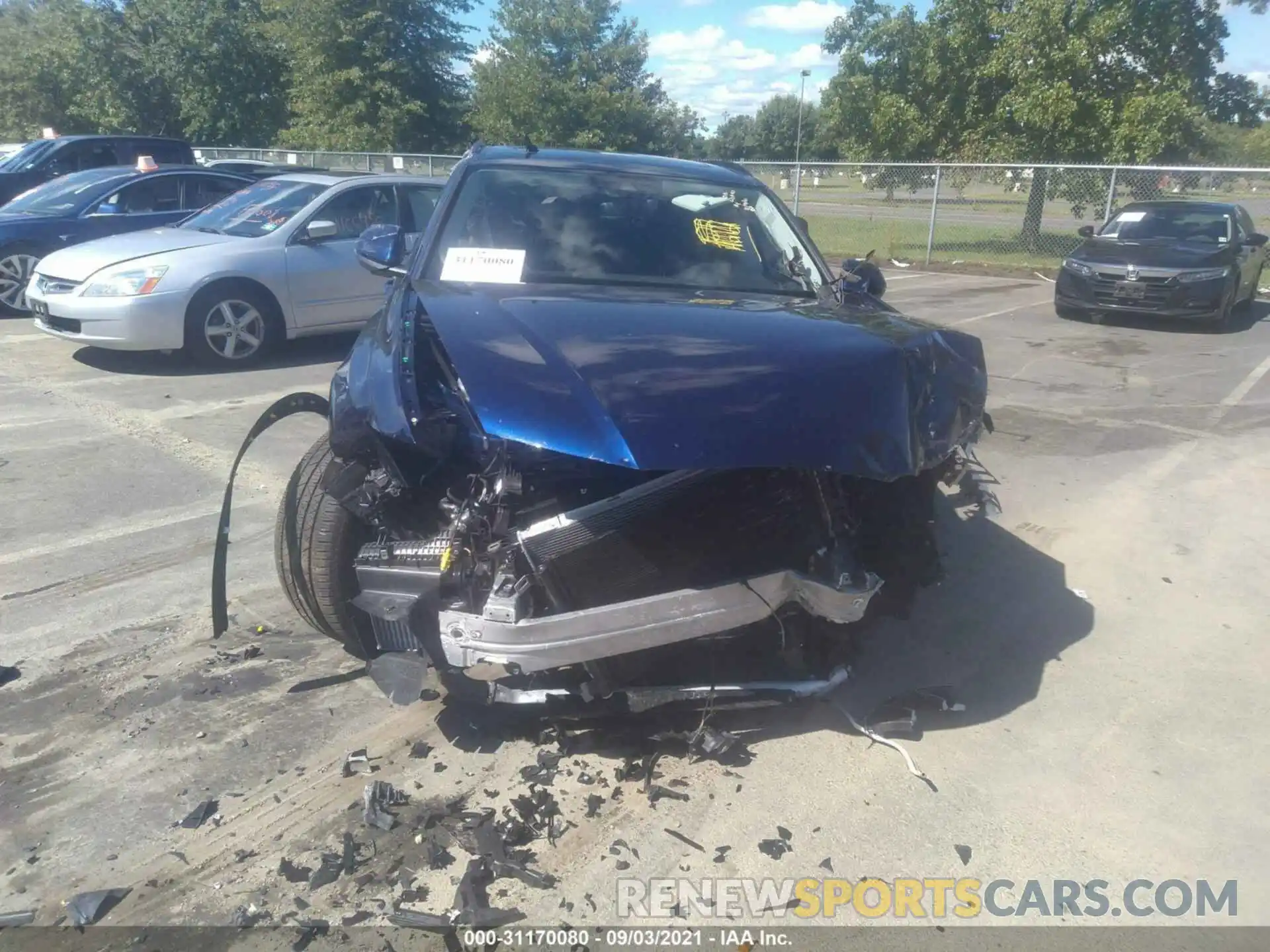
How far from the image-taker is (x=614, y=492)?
3000mm

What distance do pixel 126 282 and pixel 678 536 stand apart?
266 inches

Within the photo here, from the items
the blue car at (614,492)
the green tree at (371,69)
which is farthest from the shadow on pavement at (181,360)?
the green tree at (371,69)

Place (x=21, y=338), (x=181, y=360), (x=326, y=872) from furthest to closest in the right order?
1. (x=21, y=338)
2. (x=181, y=360)
3. (x=326, y=872)

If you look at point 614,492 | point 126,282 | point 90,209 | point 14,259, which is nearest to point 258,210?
point 126,282

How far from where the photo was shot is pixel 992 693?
3654 mm

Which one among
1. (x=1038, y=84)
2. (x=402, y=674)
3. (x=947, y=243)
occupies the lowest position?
(x=402, y=674)

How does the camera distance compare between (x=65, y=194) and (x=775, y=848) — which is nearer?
(x=775, y=848)

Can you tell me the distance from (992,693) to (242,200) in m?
8.36

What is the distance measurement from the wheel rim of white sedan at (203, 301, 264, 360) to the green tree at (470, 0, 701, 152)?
932 inches

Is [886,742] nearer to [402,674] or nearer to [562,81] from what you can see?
[402,674]

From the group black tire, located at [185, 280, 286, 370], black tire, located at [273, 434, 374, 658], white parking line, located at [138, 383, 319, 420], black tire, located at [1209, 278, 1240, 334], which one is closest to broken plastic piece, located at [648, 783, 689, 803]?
black tire, located at [273, 434, 374, 658]

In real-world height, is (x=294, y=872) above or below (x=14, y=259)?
below

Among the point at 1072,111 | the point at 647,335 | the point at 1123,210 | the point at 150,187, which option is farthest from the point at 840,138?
the point at 647,335

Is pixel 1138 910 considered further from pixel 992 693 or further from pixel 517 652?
pixel 517 652
